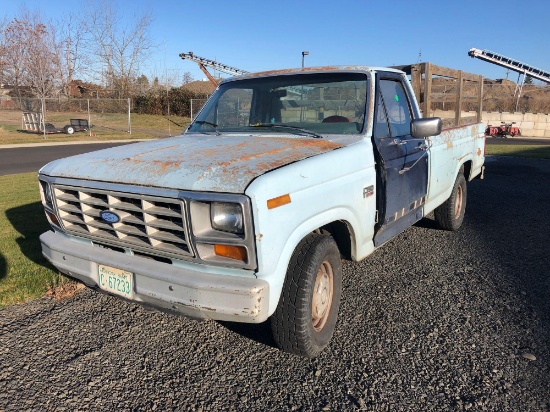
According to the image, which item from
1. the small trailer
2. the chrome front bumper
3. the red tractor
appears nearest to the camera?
the chrome front bumper

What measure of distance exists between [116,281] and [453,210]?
173 inches

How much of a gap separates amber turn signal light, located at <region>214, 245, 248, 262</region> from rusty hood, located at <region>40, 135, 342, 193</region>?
1.06 ft

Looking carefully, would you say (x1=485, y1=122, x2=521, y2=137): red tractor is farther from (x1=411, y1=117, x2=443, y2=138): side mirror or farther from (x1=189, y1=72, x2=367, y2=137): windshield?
(x1=189, y1=72, x2=367, y2=137): windshield

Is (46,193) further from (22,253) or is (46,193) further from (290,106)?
(290,106)

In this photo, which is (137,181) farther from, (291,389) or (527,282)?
(527,282)

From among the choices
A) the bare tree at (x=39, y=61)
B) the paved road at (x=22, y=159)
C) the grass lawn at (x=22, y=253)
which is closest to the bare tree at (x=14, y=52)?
the bare tree at (x=39, y=61)

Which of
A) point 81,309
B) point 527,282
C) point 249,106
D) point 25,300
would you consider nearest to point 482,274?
point 527,282

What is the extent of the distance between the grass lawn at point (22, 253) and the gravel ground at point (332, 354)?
8.9 inches

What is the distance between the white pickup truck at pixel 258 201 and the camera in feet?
8.14

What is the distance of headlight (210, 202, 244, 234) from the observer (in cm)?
244

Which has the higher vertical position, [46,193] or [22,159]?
[46,193]

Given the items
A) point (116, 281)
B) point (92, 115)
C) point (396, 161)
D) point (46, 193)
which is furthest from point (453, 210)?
point (92, 115)

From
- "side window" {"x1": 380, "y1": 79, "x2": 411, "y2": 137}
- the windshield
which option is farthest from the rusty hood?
"side window" {"x1": 380, "y1": 79, "x2": 411, "y2": 137}

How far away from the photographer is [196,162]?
2.79 meters
